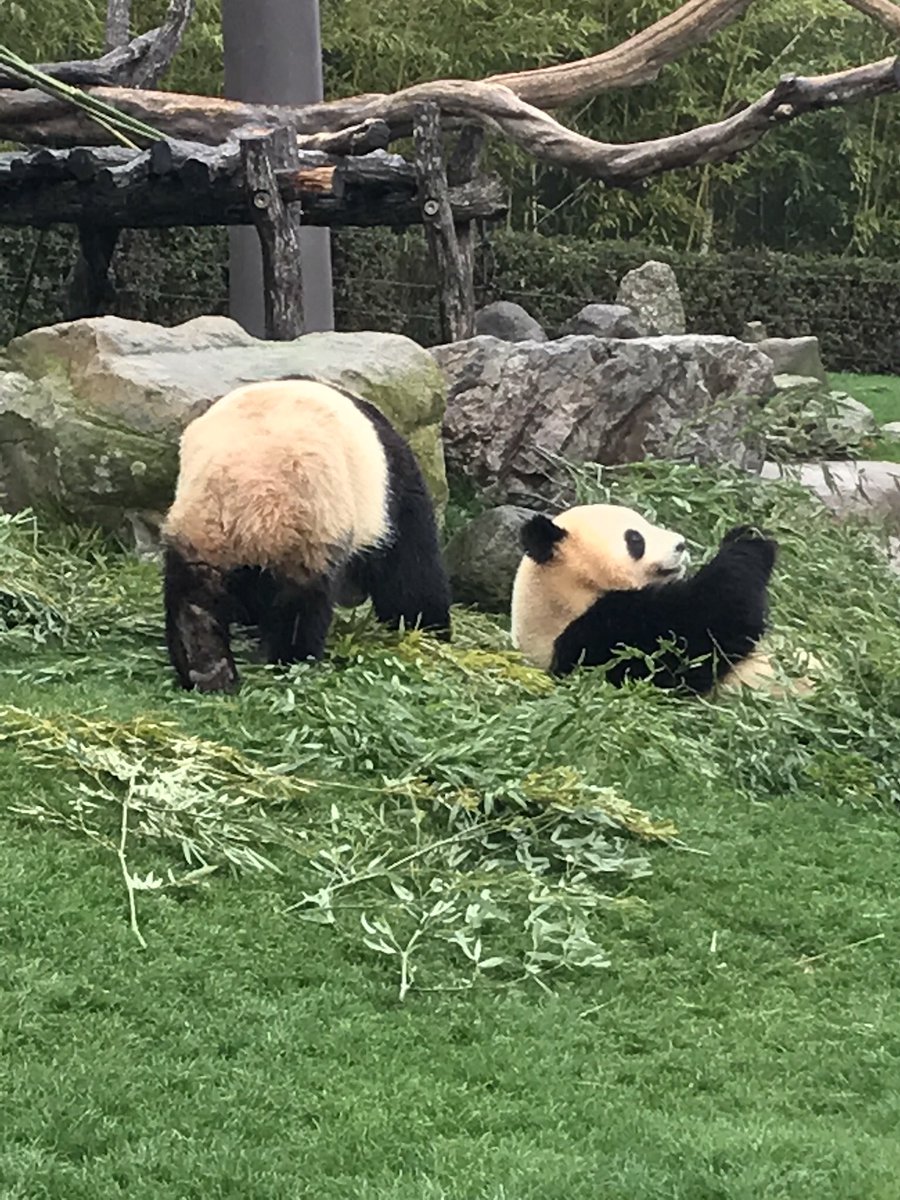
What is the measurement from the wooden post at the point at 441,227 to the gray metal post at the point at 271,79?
1.37 metres

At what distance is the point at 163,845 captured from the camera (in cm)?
277

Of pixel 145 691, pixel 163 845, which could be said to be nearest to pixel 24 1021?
pixel 163 845

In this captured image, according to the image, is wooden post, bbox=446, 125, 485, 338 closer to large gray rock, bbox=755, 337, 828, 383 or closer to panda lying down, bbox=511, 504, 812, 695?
large gray rock, bbox=755, 337, 828, 383

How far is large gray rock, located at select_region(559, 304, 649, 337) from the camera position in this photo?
1066 cm

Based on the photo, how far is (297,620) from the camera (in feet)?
12.4

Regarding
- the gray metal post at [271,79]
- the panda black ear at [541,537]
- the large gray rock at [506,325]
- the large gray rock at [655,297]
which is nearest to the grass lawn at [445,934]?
the panda black ear at [541,537]

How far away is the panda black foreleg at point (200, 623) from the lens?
3656 millimetres

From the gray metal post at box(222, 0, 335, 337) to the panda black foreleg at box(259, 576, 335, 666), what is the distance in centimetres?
529

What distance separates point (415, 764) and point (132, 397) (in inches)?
89.0

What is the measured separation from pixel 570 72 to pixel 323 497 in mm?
6069

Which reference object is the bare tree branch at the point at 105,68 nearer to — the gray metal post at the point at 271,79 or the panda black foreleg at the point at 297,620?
the gray metal post at the point at 271,79

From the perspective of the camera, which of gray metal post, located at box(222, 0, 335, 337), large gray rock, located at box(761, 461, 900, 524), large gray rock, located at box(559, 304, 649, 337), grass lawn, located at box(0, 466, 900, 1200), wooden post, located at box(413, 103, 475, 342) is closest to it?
grass lawn, located at box(0, 466, 900, 1200)

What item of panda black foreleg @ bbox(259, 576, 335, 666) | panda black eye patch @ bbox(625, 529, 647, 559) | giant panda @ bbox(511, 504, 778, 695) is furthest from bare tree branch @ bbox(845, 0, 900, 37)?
panda black foreleg @ bbox(259, 576, 335, 666)

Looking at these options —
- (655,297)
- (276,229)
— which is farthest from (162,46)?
(655,297)
